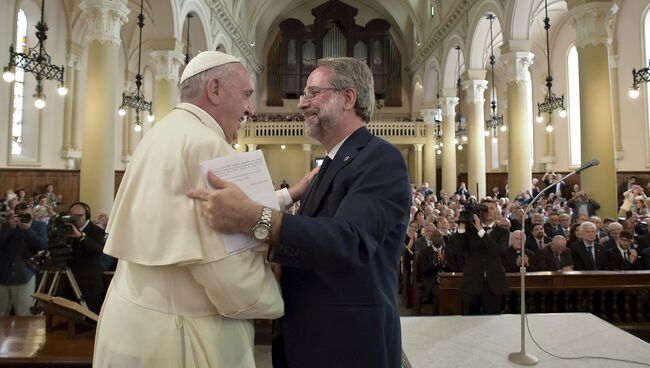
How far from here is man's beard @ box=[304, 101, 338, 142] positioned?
1435 millimetres

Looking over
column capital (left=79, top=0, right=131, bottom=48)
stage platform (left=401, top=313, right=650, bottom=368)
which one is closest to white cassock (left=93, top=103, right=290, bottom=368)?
stage platform (left=401, top=313, right=650, bottom=368)

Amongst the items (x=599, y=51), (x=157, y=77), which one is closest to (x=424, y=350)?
(x=599, y=51)

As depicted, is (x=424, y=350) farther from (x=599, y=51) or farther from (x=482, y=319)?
(x=599, y=51)

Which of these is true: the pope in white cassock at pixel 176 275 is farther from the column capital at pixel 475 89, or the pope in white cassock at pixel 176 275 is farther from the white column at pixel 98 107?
the column capital at pixel 475 89

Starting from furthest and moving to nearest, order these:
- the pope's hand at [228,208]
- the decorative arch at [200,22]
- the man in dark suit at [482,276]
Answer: the decorative arch at [200,22] < the man in dark suit at [482,276] < the pope's hand at [228,208]

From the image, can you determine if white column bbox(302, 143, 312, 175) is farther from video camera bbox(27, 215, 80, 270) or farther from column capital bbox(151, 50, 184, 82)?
video camera bbox(27, 215, 80, 270)

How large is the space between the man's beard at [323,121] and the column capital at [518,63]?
11036 mm

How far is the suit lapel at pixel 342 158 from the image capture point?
4.45ft

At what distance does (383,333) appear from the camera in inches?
50.6

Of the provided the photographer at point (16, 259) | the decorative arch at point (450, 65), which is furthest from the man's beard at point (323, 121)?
the decorative arch at point (450, 65)

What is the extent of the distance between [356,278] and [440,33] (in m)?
17.3

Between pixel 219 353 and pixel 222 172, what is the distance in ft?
1.74

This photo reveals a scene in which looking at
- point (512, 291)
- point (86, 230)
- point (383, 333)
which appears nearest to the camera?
point (383, 333)

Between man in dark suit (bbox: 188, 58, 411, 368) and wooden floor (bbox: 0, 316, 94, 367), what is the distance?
5.43 ft
